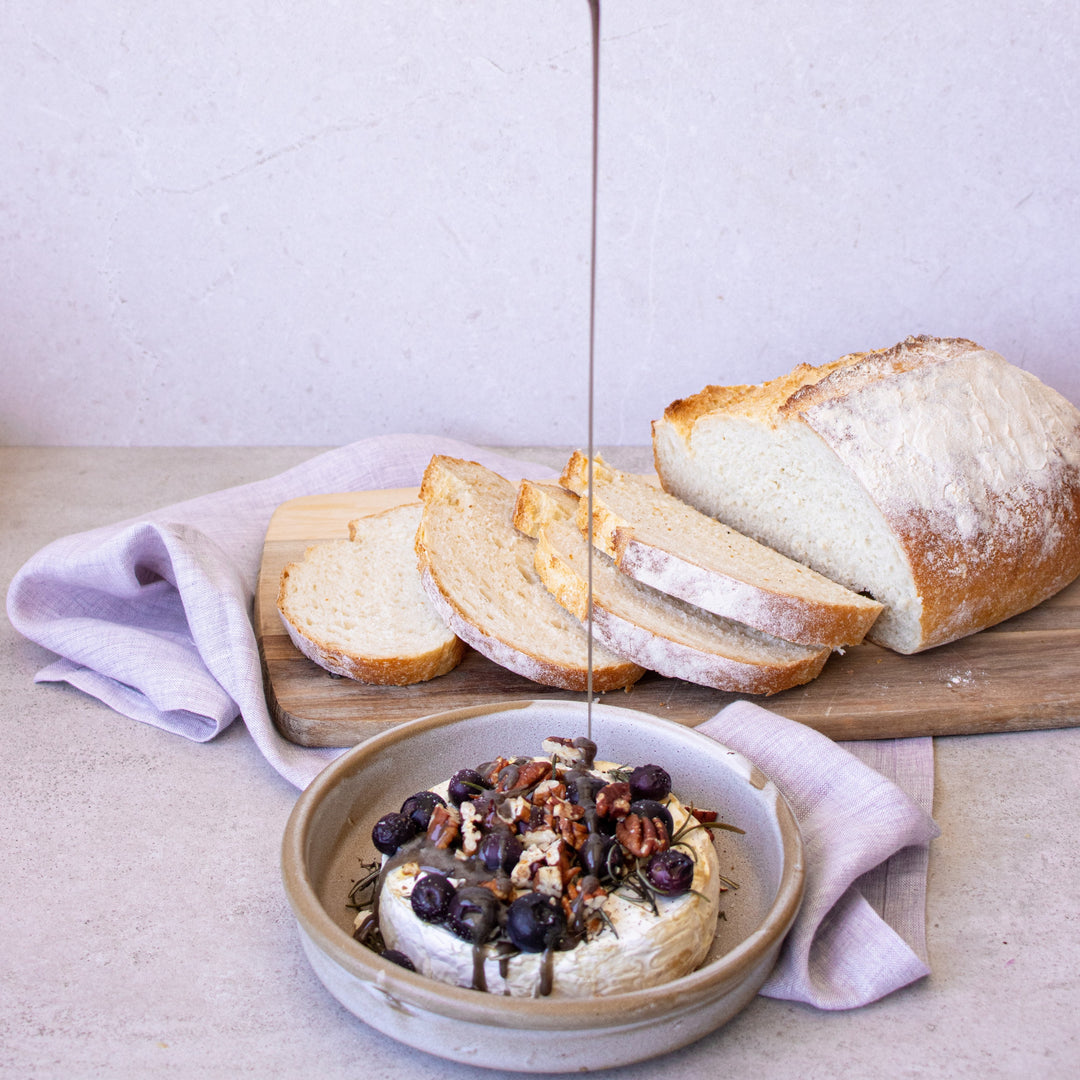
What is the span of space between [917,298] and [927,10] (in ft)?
2.87

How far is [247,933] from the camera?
1.75m

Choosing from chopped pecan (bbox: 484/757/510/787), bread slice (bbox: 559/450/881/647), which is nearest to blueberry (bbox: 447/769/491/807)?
chopped pecan (bbox: 484/757/510/787)

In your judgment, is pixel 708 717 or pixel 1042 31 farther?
pixel 1042 31

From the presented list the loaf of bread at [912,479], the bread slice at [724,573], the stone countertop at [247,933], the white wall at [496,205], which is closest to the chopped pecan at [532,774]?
the stone countertop at [247,933]

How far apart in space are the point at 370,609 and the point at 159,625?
0.48m

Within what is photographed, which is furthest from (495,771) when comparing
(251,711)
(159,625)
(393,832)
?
(159,625)

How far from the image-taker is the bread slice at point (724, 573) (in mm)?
2393

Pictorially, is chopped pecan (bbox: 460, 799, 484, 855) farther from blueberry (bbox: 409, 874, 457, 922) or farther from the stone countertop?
the stone countertop

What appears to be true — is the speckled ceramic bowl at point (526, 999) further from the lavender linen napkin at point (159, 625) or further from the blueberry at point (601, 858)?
the lavender linen napkin at point (159, 625)

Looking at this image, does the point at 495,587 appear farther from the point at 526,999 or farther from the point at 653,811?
the point at 526,999

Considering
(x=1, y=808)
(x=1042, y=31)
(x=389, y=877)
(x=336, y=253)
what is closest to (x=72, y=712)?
(x=1, y=808)

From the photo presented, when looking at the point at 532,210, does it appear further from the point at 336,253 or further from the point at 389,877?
the point at 389,877

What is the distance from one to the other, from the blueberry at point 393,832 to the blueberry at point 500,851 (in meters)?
0.14

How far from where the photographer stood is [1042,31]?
3629 mm
